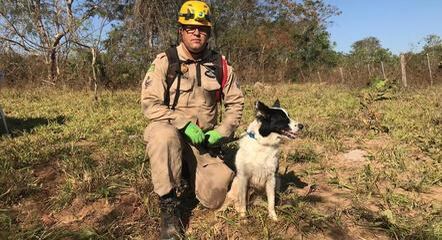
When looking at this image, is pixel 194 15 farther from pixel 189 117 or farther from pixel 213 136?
pixel 213 136

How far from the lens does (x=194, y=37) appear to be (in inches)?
119

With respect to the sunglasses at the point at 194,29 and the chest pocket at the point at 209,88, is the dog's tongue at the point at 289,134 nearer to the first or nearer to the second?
the chest pocket at the point at 209,88

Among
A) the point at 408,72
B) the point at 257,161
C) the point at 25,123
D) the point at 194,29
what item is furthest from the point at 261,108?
the point at 408,72

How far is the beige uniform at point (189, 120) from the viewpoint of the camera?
9.28 feet

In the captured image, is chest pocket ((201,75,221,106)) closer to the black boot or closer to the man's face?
the man's face

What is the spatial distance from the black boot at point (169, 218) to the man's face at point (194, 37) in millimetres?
1041

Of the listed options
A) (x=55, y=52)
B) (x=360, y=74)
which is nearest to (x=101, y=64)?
(x=55, y=52)

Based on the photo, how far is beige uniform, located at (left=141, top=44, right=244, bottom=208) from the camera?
111 inches

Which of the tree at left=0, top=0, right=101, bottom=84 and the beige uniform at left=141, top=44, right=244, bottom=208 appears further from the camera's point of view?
the tree at left=0, top=0, right=101, bottom=84

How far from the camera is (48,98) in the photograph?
31.0 ft

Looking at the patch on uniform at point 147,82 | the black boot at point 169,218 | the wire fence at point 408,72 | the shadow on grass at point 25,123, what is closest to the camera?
the black boot at point 169,218

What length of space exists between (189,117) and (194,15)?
74 centimetres

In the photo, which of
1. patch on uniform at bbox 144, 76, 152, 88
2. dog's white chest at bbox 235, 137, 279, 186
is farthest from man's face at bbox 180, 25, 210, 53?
dog's white chest at bbox 235, 137, 279, 186

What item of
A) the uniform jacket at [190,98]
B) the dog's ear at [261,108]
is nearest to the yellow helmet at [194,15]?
the uniform jacket at [190,98]
